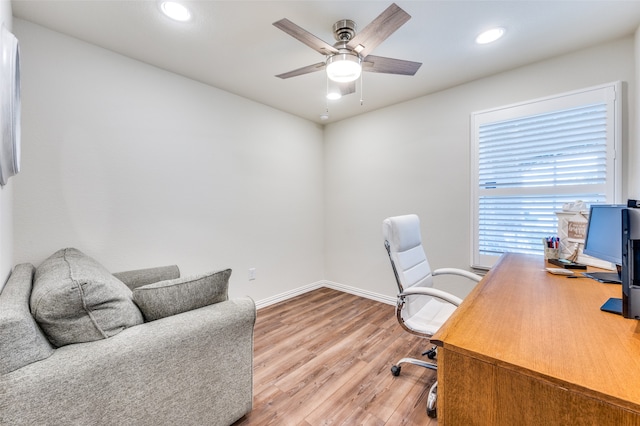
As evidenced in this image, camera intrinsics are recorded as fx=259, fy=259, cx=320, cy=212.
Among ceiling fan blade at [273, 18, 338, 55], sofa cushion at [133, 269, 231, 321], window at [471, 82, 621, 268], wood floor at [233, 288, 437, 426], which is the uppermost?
ceiling fan blade at [273, 18, 338, 55]

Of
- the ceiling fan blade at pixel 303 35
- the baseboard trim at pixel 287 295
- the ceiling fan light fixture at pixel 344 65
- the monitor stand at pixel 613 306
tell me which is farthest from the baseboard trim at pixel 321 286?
the ceiling fan blade at pixel 303 35

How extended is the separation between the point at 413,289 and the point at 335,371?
3.07 ft

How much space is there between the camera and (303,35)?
151cm

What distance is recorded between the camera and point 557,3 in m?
1.60

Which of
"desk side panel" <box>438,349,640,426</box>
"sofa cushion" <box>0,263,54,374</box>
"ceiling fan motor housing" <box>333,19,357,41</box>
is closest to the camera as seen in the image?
"desk side panel" <box>438,349,640,426</box>

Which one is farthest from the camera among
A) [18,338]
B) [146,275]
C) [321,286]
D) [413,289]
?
[321,286]

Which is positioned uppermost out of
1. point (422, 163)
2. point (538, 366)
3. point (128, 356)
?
point (422, 163)

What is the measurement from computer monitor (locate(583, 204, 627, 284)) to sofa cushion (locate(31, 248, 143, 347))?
7.85 ft

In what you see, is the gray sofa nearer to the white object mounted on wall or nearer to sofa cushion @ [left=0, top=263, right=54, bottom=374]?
sofa cushion @ [left=0, top=263, right=54, bottom=374]

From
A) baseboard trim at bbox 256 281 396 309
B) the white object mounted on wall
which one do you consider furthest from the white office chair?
the white object mounted on wall

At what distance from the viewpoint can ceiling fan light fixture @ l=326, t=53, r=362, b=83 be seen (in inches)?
66.2

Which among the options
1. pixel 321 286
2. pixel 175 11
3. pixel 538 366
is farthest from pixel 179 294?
pixel 321 286

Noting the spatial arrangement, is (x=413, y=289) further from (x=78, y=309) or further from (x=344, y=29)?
(x=344, y=29)

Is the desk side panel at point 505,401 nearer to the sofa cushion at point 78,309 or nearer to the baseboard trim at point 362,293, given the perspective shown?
the sofa cushion at point 78,309
